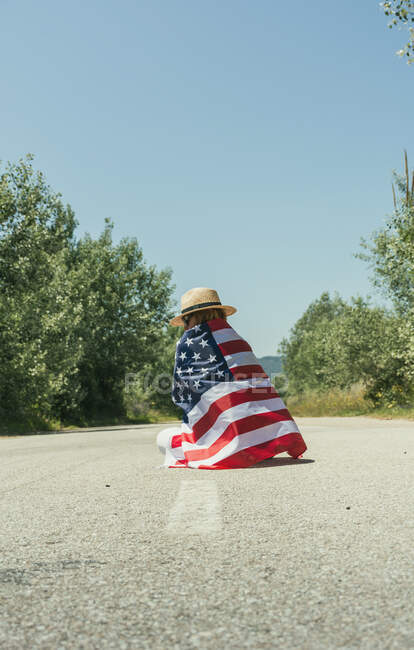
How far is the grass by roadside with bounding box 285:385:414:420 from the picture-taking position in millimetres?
26719

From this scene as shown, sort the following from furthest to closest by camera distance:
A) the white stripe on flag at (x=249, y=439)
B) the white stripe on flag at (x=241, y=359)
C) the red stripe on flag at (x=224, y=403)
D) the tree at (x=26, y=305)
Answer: the tree at (x=26, y=305) → the white stripe on flag at (x=241, y=359) → the red stripe on flag at (x=224, y=403) → the white stripe on flag at (x=249, y=439)

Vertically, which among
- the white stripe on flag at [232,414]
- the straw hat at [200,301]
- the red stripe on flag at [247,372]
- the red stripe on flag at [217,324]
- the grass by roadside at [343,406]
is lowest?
the grass by roadside at [343,406]

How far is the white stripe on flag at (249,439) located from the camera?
592cm

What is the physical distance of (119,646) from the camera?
1883mm

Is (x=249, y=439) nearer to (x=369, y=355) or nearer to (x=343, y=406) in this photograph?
(x=369, y=355)

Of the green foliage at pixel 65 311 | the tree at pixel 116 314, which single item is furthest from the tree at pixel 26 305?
the tree at pixel 116 314

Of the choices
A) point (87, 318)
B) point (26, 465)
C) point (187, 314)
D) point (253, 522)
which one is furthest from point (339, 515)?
point (87, 318)

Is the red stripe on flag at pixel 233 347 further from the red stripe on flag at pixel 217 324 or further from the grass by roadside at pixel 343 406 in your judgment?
the grass by roadside at pixel 343 406

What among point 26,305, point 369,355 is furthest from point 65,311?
point 369,355

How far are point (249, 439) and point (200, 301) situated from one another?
1483mm

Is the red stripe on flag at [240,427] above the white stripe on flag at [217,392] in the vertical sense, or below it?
below

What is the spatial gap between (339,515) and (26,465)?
4.62m

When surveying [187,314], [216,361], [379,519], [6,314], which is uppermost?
[6,314]

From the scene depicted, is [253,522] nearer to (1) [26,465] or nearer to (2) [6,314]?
(1) [26,465]
